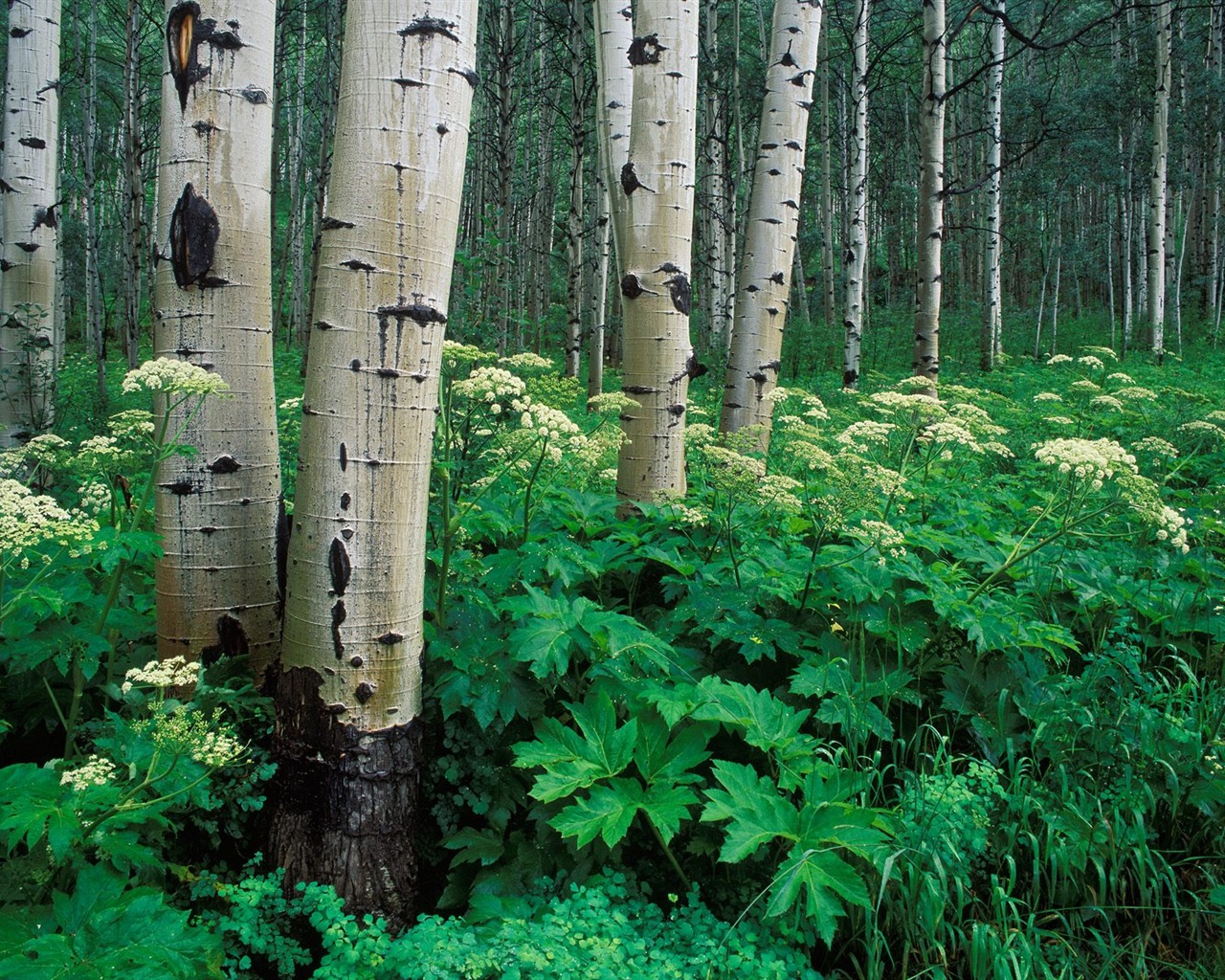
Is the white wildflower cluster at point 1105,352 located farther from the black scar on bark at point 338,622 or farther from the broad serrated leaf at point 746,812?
the black scar on bark at point 338,622

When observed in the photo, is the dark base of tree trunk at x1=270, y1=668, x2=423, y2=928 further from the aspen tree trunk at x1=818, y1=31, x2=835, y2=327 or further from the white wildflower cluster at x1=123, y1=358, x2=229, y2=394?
the aspen tree trunk at x1=818, y1=31, x2=835, y2=327

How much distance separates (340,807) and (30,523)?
3.66 ft

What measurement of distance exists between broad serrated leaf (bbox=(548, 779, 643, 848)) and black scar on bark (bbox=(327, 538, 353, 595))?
870 mm

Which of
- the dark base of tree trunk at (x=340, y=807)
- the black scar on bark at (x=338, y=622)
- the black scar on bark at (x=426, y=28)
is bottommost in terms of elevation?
the dark base of tree trunk at (x=340, y=807)

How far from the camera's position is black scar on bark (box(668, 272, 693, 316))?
3686mm

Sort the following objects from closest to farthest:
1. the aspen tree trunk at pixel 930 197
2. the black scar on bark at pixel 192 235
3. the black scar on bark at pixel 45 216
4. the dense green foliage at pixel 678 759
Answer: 1. the dense green foliage at pixel 678 759
2. the black scar on bark at pixel 192 235
3. the black scar on bark at pixel 45 216
4. the aspen tree trunk at pixel 930 197

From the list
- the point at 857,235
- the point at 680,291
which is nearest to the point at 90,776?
the point at 680,291

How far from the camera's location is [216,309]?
243 centimetres


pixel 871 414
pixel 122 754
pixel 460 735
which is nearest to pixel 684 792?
pixel 460 735

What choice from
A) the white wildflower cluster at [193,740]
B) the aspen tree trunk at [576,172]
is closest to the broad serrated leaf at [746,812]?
the white wildflower cluster at [193,740]

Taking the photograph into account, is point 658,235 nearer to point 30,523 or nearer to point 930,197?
point 30,523

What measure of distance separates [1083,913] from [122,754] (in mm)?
2779

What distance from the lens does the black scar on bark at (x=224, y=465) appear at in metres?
2.46

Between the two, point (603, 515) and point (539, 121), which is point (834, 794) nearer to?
point (603, 515)
